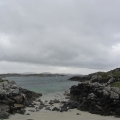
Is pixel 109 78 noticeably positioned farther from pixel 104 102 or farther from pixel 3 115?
pixel 3 115

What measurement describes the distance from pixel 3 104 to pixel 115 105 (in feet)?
60.7

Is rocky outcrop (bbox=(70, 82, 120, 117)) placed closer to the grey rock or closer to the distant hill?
the grey rock

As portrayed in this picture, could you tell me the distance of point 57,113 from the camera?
31609 mm

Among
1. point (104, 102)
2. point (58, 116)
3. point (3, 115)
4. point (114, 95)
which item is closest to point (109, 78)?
point (114, 95)

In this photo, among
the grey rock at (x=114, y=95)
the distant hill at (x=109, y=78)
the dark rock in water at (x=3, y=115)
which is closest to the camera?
the dark rock in water at (x=3, y=115)

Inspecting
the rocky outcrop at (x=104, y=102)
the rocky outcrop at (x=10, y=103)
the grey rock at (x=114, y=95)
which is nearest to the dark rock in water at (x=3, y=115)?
the rocky outcrop at (x=10, y=103)

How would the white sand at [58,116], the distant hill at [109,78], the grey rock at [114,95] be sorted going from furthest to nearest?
the distant hill at [109,78] < the grey rock at [114,95] < the white sand at [58,116]

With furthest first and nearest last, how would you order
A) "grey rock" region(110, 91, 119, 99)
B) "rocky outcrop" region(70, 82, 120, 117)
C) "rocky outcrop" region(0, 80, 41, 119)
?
"grey rock" region(110, 91, 119, 99)
"rocky outcrop" region(70, 82, 120, 117)
"rocky outcrop" region(0, 80, 41, 119)

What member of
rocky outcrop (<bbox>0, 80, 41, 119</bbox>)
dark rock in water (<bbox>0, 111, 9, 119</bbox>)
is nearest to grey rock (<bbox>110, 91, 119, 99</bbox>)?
rocky outcrop (<bbox>0, 80, 41, 119</bbox>)

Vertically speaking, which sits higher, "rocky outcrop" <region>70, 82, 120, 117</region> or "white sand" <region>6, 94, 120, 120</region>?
"rocky outcrop" <region>70, 82, 120, 117</region>

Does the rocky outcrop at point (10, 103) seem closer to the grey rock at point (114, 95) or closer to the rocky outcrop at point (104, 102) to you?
the rocky outcrop at point (104, 102)

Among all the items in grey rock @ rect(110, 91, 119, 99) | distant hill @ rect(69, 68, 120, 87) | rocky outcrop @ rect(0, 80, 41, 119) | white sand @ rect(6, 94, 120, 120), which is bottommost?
white sand @ rect(6, 94, 120, 120)

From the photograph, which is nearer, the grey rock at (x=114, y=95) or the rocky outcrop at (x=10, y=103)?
the rocky outcrop at (x=10, y=103)

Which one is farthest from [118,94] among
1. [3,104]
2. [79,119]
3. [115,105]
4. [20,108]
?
[3,104]
